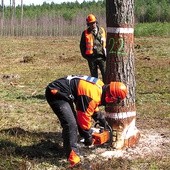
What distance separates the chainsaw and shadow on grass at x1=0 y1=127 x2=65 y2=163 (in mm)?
610

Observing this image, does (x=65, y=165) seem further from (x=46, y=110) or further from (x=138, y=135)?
(x=46, y=110)

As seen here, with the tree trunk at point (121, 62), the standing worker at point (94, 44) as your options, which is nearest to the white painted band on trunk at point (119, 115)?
the tree trunk at point (121, 62)

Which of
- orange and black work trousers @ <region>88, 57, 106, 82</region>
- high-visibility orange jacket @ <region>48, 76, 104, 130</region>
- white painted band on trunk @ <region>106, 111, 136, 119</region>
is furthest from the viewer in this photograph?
orange and black work trousers @ <region>88, 57, 106, 82</region>

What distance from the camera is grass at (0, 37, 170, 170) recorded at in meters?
5.62

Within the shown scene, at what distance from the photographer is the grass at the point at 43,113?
18.4 ft

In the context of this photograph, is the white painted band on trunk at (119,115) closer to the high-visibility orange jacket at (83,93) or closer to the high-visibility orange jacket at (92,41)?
the high-visibility orange jacket at (83,93)

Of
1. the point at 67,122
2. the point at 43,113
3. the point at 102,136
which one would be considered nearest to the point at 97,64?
the point at 43,113

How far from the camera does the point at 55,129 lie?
7254 millimetres

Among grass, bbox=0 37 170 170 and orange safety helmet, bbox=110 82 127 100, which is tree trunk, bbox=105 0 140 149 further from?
orange safety helmet, bbox=110 82 127 100

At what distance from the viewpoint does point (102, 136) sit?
18.4 ft

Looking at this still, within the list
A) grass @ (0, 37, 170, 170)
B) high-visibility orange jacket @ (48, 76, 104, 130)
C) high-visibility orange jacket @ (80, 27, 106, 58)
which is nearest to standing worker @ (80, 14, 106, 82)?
high-visibility orange jacket @ (80, 27, 106, 58)

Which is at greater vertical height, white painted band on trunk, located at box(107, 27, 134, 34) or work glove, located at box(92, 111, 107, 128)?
white painted band on trunk, located at box(107, 27, 134, 34)

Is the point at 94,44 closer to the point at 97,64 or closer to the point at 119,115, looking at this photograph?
the point at 97,64

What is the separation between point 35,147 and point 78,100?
1.39 m
